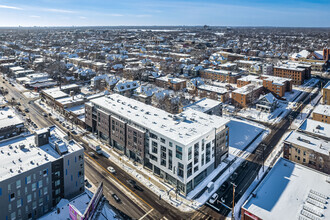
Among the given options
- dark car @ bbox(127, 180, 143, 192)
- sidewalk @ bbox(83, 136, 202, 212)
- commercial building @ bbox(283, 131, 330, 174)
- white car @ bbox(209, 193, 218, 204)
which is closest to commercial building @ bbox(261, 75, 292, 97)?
commercial building @ bbox(283, 131, 330, 174)

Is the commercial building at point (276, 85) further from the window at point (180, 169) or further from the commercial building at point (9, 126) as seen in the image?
the commercial building at point (9, 126)

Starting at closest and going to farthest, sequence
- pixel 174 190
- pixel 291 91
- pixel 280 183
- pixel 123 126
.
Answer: pixel 280 183
pixel 174 190
pixel 123 126
pixel 291 91

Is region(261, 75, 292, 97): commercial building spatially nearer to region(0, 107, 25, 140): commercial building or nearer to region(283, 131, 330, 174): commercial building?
region(283, 131, 330, 174): commercial building

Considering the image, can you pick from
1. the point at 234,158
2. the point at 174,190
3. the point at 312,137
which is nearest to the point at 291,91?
the point at 312,137

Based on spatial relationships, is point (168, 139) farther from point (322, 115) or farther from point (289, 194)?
point (322, 115)

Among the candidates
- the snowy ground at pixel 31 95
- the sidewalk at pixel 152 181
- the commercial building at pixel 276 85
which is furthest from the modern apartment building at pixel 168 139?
the commercial building at pixel 276 85

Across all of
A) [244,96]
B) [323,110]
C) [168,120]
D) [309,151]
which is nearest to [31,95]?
[168,120]

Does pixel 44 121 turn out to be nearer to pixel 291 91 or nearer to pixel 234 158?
pixel 234 158
